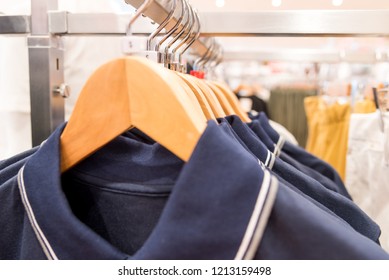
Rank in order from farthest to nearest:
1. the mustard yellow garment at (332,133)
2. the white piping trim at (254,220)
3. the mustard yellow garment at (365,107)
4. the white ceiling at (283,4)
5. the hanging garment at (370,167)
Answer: the mustard yellow garment at (332,133) → the mustard yellow garment at (365,107) → the hanging garment at (370,167) → the white ceiling at (283,4) → the white piping trim at (254,220)

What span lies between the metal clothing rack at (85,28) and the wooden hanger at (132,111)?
0.25 metres

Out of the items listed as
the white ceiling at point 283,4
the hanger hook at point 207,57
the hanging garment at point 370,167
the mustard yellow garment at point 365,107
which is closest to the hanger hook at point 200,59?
the hanger hook at point 207,57

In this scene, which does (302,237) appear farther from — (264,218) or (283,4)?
(283,4)

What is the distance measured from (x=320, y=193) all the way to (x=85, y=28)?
0.46 metres

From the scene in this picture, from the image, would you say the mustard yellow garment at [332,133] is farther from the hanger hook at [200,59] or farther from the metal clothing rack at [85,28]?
the metal clothing rack at [85,28]

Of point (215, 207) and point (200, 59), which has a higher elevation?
point (200, 59)

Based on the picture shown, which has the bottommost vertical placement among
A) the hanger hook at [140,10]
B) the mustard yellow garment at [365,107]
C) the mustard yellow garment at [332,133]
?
the mustard yellow garment at [332,133]

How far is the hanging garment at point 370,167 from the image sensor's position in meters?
0.88

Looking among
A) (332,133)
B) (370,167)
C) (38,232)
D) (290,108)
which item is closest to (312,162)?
(370,167)

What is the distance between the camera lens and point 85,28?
650 mm

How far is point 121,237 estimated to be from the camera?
0.49 m

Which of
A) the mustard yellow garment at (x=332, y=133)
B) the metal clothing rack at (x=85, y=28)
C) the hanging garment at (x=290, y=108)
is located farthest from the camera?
the hanging garment at (x=290, y=108)

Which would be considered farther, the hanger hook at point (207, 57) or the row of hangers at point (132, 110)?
the hanger hook at point (207, 57)
